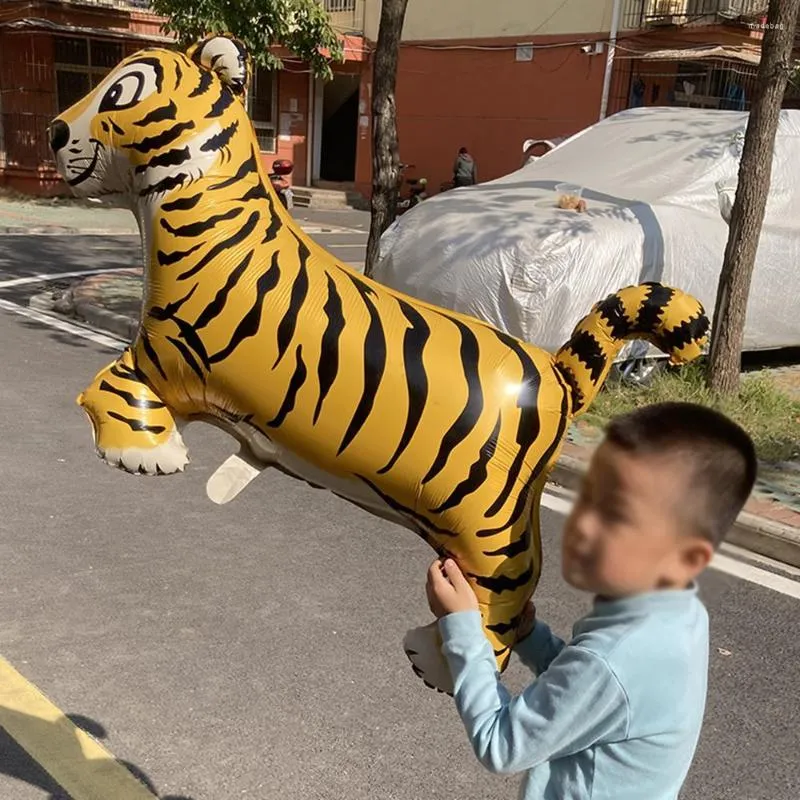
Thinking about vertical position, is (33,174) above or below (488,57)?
below

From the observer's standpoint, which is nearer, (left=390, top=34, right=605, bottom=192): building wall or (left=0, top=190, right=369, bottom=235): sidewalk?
(left=0, top=190, right=369, bottom=235): sidewalk

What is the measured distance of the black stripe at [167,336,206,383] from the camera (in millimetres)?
1809

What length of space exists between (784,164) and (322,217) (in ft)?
44.7

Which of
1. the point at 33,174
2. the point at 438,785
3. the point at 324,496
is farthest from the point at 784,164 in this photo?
the point at 33,174

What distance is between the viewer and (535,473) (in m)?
1.82

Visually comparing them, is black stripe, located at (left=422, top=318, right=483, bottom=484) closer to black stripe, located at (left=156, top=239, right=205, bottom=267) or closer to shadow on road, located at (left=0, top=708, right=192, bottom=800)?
black stripe, located at (left=156, top=239, right=205, bottom=267)

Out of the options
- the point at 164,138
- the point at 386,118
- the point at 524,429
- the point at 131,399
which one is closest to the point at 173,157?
the point at 164,138

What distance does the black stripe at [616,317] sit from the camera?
1877 mm

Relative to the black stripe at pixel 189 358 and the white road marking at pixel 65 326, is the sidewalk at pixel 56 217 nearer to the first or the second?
the white road marking at pixel 65 326

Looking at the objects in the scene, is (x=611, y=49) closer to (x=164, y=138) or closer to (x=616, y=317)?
(x=616, y=317)

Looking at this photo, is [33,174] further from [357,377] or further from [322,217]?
[357,377]

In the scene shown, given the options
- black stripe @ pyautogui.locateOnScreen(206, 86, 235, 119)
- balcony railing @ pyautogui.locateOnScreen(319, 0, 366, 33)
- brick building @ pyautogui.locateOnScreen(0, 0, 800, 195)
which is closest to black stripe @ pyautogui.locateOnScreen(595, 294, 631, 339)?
black stripe @ pyautogui.locateOnScreen(206, 86, 235, 119)

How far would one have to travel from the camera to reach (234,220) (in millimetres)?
1849

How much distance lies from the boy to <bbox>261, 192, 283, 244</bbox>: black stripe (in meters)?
0.86
